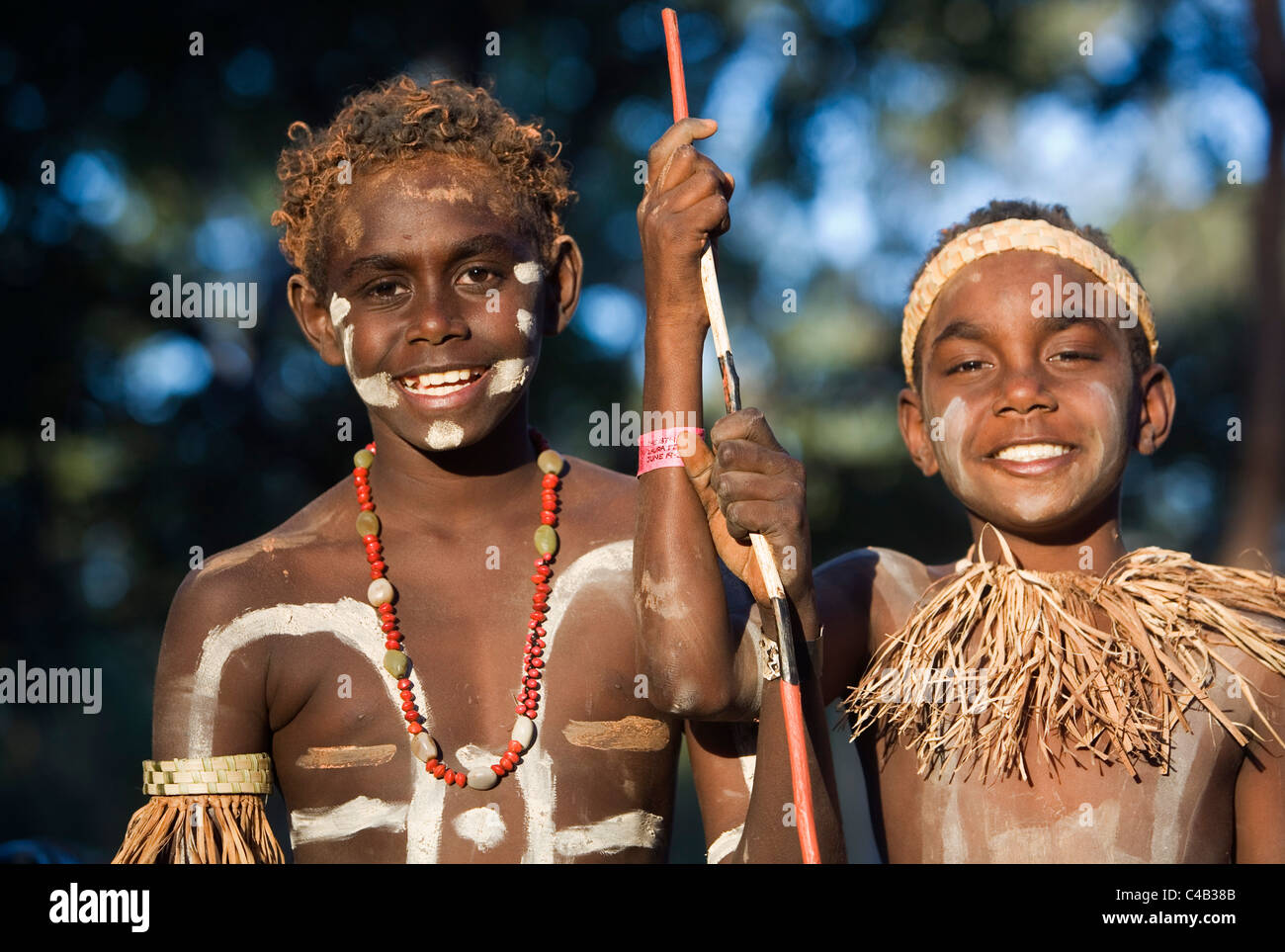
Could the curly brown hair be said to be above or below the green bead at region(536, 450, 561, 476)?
above

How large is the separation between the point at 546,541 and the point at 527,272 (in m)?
0.55

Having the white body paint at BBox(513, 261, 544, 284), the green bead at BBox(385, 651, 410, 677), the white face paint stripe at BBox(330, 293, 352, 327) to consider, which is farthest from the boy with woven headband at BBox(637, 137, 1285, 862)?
the white face paint stripe at BBox(330, 293, 352, 327)

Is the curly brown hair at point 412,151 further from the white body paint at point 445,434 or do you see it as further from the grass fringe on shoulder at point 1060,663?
the grass fringe on shoulder at point 1060,663

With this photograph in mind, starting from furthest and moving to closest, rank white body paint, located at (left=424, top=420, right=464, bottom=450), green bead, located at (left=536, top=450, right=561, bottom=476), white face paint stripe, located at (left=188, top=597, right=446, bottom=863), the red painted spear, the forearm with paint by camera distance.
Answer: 1. green bead, located at (left=536, top=450, right=561, bottom=476)
2. white body paint, located at (left=424, top=420, right=464, bottom=450)
3. white face paint stripe, located at (left=188, top=597, right=446, bottom=863)
4. the forearm with paint
5. the red painted spear

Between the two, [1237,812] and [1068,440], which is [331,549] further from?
[1237,812]

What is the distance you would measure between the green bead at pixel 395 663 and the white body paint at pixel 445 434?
420mm

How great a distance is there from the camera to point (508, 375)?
274cm

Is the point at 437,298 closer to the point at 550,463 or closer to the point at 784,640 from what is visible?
the point at 550,463

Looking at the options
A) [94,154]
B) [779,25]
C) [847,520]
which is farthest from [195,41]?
[847,520]

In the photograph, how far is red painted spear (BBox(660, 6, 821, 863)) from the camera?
2248 millimetres

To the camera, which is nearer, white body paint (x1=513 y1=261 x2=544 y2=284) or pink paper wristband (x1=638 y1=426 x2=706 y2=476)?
pink paper wristband (x1=638 y1=426 x2=706 y2=476)

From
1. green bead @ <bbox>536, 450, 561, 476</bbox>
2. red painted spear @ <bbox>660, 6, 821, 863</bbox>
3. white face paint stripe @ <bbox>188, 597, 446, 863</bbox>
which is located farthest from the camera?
green bead @ <bbox>536, 450, 561, 476</bbox>

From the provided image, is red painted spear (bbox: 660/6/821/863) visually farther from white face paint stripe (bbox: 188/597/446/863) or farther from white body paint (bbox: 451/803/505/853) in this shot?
white face paint stripe (bbox: 188/597/446/863)

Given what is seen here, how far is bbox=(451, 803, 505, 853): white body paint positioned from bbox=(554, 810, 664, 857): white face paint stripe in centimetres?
11
